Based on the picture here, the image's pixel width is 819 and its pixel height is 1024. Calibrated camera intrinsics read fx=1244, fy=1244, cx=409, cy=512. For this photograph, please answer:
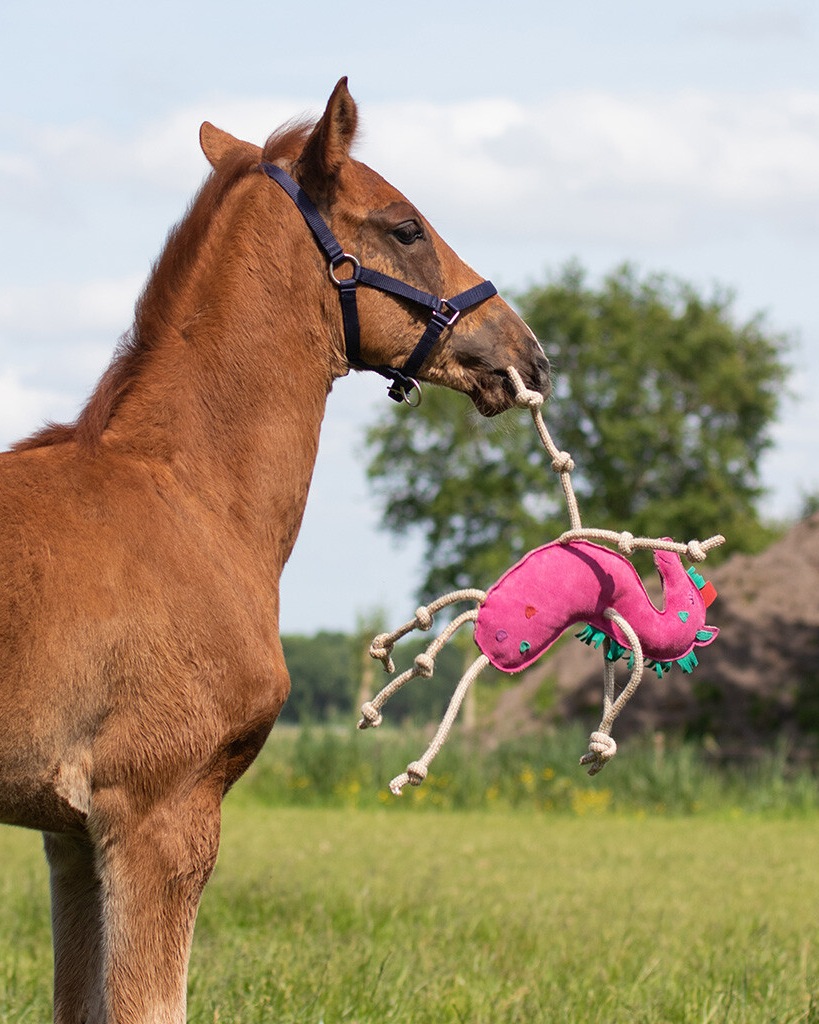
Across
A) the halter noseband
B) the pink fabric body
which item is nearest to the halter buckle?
the halter noseband

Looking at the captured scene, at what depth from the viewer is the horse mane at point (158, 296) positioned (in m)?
3.48

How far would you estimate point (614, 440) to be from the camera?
116 ft

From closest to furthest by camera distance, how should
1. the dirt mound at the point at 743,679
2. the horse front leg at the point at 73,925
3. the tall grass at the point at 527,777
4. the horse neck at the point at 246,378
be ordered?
the horse front leg at the point at 73,925 < the horse neck at the point at 246,378 < the tall grass at the point at 527,777 < the dirt mound at the point at 743,679

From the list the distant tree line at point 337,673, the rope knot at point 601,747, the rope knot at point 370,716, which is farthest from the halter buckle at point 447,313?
the distant tree line at point 337,673

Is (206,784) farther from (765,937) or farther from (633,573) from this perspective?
(765,937)

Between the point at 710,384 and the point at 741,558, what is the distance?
70.0 feet

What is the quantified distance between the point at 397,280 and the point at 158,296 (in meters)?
0.71

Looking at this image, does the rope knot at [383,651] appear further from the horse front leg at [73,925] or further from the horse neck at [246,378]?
the horse front leg at [73,925]

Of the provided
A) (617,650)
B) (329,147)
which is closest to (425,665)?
(617,650)

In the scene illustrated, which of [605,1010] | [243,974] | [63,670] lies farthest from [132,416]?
[605,1010]

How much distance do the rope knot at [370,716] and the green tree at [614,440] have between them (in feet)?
102

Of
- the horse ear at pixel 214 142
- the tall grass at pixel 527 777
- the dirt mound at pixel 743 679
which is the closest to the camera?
the horse ear at pixel 214 142

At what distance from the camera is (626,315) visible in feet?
123

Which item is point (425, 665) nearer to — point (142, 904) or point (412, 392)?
point (412, 392)
